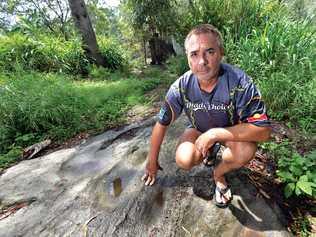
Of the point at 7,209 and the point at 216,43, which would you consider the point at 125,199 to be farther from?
the point at 216,43

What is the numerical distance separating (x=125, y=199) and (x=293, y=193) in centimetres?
123

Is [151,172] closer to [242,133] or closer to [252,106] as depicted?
[242,133]

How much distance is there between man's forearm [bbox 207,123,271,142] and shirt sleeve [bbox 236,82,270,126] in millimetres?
35

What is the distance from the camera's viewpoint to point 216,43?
1553 millimetres

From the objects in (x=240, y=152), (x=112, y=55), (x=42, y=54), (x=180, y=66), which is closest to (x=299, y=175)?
(x=240, y=152)

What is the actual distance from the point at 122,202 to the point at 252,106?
1.14 m

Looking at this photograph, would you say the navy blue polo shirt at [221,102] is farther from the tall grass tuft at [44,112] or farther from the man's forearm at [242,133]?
the tall grass tuft at [44,112]

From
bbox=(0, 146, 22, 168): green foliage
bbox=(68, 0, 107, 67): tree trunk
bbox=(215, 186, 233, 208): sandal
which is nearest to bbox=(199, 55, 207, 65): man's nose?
bbox=(215, 186, 233, 208): sandal

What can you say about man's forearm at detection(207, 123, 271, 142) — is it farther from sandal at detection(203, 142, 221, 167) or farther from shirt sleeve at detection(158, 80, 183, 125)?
sandal at detection(203, 142, 221, 167)

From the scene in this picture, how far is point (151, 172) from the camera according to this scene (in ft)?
6.44

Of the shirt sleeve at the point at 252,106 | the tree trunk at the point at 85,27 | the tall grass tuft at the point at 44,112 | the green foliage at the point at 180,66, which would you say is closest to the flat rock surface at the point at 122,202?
the shirt sleeve at the point at 252,106

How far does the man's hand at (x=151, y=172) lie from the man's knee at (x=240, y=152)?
53 centimetres

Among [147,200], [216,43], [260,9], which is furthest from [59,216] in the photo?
[260,9]

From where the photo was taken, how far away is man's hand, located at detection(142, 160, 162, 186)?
1.92 m
